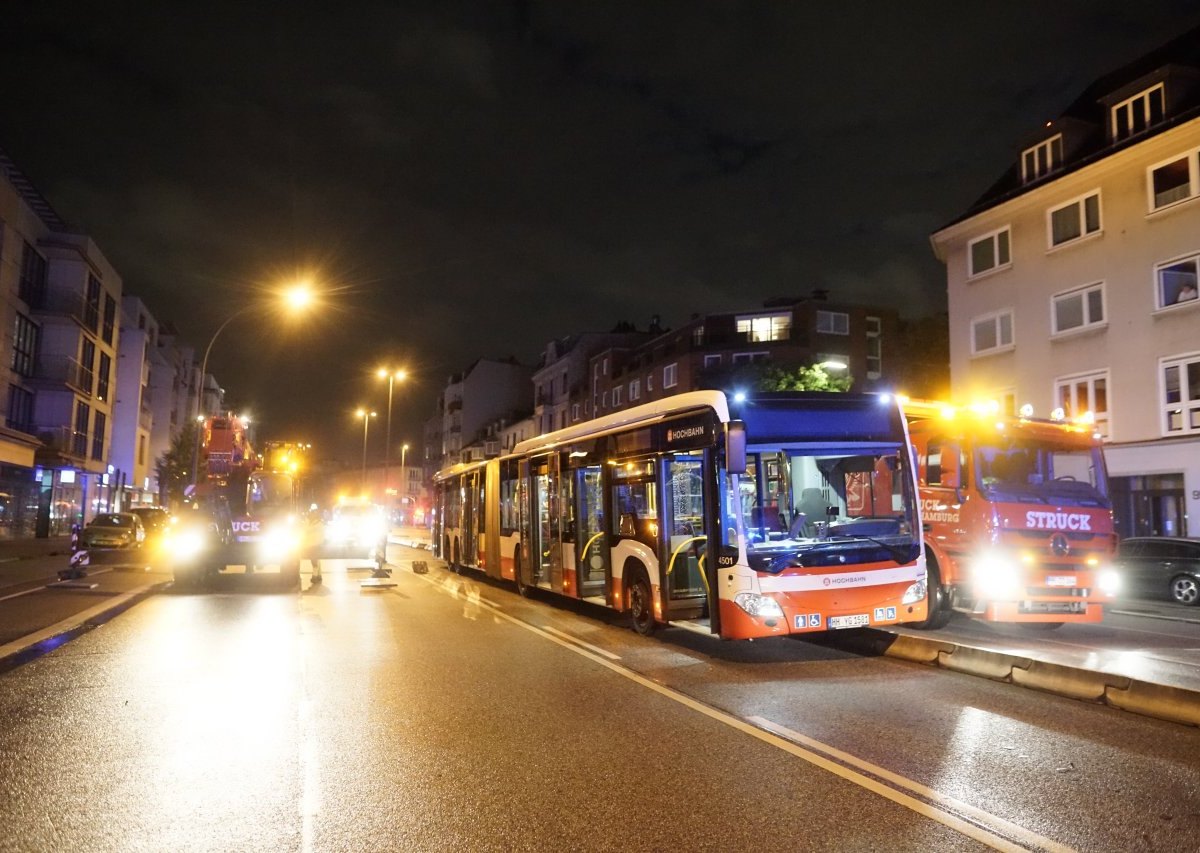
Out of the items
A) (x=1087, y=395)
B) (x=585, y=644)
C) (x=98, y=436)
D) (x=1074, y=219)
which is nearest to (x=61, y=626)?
(x=585, y=644)

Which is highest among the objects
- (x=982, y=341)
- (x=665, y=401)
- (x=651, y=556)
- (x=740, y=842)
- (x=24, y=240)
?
(x=24, y=240)

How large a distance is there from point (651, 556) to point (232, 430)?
15.1 meters

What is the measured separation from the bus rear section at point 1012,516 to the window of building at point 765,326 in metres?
44.4

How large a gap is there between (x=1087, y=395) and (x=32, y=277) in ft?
139

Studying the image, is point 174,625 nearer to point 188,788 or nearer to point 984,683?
point 188,788

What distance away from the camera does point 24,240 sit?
3969 cm

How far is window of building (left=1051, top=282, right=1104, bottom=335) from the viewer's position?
26.8m

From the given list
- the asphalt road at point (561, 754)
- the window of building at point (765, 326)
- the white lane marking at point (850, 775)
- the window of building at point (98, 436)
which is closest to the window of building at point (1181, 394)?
the asphalt road at point (561, 754)

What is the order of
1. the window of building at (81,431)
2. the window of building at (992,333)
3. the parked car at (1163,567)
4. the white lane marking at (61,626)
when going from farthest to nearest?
the window of building at (81,431), the window of building at (992,333), the parked car at (1163,567), the white lane marking at (61,626)

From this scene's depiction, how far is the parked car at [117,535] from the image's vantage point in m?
29.2

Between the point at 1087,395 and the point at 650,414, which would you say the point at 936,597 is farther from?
the point at 1087,395

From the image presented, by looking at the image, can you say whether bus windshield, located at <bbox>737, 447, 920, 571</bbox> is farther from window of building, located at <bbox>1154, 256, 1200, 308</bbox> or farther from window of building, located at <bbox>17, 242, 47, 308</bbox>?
window of building, located at <bbox>17, 242, 47, 308</bbox>

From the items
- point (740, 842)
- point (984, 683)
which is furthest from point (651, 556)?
point (740, 842)

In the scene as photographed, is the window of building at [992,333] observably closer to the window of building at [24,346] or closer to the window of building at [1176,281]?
the window of building at [1176,281]
